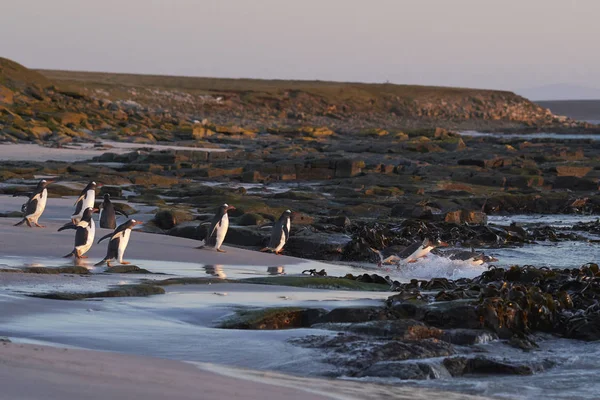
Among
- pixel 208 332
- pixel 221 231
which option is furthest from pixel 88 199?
pixel 208 332

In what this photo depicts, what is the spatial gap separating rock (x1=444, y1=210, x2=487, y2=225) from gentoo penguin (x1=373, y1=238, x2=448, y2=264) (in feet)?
12.0

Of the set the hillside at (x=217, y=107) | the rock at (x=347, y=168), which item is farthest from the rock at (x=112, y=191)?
the hillside at (x=217, y=107)

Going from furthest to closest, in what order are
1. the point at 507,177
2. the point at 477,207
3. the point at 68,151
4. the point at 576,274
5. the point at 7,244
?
the point at 68,151 < the point at 507,177 < the point at 477,207 < the point at 7,244 < the point at 576,274

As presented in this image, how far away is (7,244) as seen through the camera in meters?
10.0

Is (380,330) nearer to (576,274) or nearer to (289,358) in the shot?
(289,358)

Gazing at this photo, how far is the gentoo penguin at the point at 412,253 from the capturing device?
11812 millimetres

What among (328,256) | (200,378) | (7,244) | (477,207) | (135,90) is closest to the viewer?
(200,378)

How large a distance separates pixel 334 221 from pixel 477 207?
17.0ft

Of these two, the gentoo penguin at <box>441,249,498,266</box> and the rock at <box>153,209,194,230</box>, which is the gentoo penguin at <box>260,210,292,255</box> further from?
the gentoo penguin at <box>441,249,498,266</box>

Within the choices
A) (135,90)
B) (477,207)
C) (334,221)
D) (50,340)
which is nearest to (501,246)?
(334,221)

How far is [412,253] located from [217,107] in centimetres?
6376

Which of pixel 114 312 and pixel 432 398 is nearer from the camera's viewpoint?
pixel 432 398

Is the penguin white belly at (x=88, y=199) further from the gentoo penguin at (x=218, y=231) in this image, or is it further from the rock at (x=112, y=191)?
the rock at (x=112, y=191)

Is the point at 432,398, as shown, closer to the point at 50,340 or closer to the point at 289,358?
the point at 289,358
